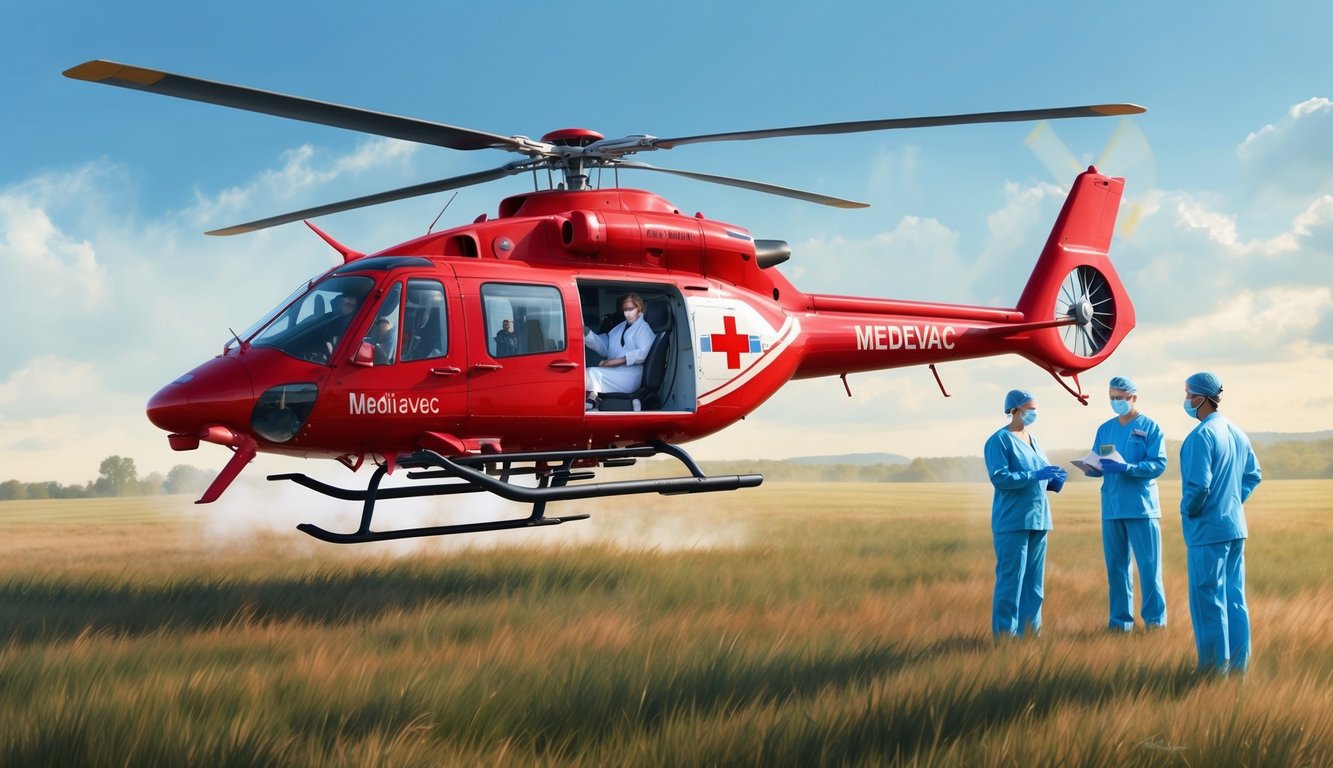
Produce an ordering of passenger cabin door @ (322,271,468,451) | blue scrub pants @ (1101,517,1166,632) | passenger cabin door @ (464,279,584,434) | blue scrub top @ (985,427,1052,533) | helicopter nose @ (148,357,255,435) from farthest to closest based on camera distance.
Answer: blue scrub pants @ (1101,517,1166,632)
blue scrub top @ (985,427,1052,533)
passenger cabin door @ (464,279,584,434)
passenger cabin door @ (322,271,468,451)
helicopter nose @ (148,357,255,435)

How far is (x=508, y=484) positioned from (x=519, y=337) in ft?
4.16

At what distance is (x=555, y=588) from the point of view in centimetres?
1175

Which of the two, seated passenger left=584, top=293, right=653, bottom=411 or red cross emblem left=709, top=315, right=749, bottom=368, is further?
red cross emblem left=709, top=315, right=749, bottom=368

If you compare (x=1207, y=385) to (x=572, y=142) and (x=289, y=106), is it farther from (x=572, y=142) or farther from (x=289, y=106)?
(x=289, y=106)

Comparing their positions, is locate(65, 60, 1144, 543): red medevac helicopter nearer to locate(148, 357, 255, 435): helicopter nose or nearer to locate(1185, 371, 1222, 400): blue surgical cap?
locate(148, 357, 255, 435): helicopter nose

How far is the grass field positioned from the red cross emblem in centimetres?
240

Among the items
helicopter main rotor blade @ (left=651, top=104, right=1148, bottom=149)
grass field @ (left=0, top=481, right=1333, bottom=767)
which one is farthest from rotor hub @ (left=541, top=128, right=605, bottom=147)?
grass field @ (left=0, top=481, right=1333, bottom=767)

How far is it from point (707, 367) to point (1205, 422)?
14.1 ft

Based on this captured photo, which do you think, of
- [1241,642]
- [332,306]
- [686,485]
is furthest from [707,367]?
[1241,642]

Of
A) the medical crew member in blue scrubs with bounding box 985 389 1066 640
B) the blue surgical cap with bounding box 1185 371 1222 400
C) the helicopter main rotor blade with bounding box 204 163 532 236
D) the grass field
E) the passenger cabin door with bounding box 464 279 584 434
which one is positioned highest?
the helicopter main rotor blade with bounding box 204 163 532 236

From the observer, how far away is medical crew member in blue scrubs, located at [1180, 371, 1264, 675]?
773 cm

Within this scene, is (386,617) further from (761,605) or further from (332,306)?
(761,605)

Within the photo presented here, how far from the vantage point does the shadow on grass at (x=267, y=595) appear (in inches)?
395

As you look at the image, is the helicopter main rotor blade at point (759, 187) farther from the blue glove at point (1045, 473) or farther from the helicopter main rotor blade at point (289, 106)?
the blue glove at point (1045, 473)
